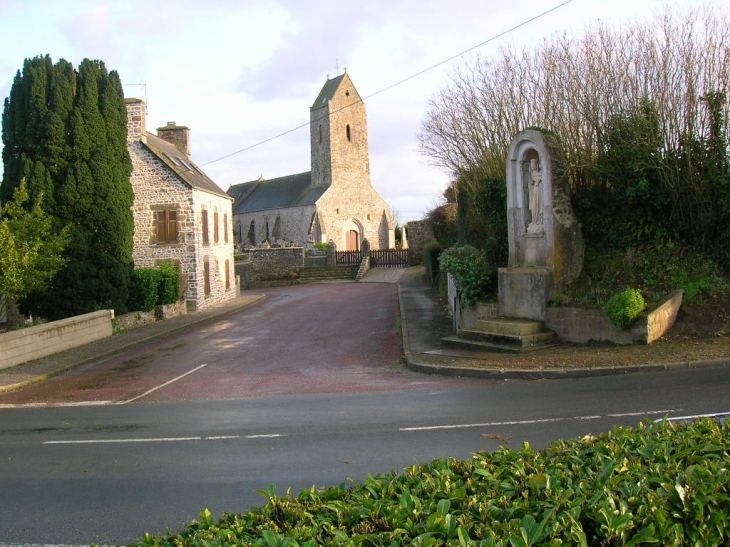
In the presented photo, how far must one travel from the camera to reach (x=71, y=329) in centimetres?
1812

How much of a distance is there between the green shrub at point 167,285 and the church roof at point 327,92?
42478 mm

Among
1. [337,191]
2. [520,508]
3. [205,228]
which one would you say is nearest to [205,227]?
[205,228]

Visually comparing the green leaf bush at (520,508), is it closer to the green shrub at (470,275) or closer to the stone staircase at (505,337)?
the stone staircase at (505,337)

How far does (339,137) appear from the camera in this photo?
2571 inches

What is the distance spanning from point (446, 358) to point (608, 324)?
311 cm

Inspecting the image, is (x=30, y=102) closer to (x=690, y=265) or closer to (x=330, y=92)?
→ (x=690, y=265)

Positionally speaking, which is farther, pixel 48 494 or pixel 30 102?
pixel 30 102

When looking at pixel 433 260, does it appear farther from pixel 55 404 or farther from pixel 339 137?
pixel 339 137

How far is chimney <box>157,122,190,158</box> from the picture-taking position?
3547 cm

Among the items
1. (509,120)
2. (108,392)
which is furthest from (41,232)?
(509,120)

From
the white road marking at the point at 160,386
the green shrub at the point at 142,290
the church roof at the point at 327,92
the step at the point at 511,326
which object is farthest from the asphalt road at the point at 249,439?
the church roof at the point at 327,92

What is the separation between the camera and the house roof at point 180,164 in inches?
1122

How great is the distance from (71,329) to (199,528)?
55.1 feet

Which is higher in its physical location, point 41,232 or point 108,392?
point 41,232
